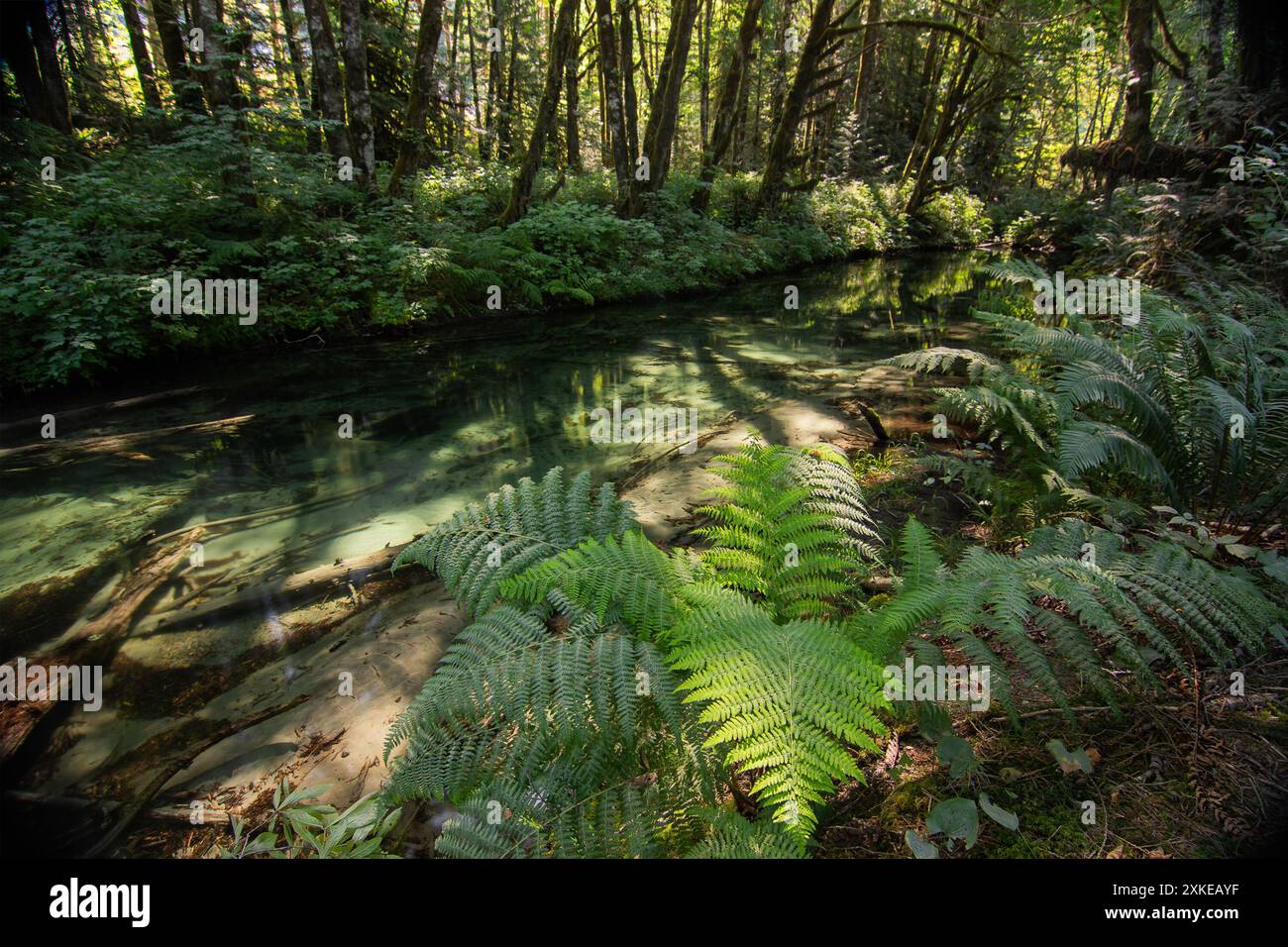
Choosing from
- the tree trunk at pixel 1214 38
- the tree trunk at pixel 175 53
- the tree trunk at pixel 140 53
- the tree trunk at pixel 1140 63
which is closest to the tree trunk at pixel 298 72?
the tree trunk at pixel 175 53

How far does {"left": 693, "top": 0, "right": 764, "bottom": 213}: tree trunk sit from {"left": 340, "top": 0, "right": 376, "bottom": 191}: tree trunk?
9.02 meters

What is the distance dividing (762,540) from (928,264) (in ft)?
69.3

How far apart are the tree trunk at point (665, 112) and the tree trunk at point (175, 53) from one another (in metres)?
8.68

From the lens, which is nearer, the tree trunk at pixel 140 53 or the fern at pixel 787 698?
the fern at pixel 787 698

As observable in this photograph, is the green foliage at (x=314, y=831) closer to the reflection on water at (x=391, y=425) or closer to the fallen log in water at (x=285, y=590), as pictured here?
the fallen log in water at (x=285, y=590)

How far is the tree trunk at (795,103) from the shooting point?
13.9 m

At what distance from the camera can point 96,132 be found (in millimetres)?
11500

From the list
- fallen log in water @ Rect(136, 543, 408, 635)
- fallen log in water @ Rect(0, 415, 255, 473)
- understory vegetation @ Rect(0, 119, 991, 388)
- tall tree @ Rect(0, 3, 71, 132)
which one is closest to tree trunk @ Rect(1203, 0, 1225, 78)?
understory vegetation @ Rect(0, 119, 991, 388)

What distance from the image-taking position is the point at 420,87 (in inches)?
451

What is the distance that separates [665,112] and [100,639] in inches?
604

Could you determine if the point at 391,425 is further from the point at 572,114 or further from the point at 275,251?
the point at 572,114

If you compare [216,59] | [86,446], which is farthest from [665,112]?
[86,446]

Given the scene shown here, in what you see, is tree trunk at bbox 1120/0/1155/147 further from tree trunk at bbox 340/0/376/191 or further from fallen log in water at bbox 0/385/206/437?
fallen log in water at bbox 0/385/206/437
